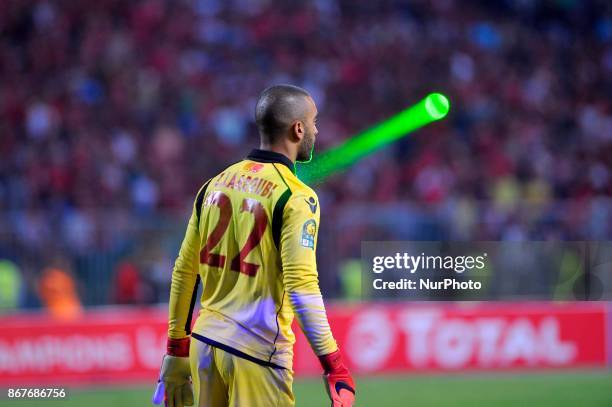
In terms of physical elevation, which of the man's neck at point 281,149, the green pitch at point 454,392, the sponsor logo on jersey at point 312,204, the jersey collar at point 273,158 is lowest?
the green pitch at point 454,392

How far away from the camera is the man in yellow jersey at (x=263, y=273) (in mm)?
4355

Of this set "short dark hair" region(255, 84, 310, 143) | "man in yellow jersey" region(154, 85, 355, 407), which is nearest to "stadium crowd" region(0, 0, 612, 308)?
"man in yellow jersey" region(154, 85, 355, 407)

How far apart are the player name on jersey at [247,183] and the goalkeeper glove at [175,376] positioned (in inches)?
32.1

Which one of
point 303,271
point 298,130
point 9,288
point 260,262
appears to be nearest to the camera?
point 303,271

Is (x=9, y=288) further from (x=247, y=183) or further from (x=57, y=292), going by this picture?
(x=247, y=183)

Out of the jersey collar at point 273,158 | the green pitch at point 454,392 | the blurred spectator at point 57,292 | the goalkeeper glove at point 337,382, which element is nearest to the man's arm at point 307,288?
the goalkeeper glove at point 337,382

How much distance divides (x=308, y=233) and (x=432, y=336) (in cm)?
847

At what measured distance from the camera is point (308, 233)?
435 centimetres

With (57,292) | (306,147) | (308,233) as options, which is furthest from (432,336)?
(308,233)

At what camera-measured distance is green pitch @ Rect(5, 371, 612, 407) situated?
10445mm

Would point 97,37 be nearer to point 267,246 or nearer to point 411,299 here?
point 411,299

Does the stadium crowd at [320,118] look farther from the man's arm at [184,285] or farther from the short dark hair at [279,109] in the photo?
the short dark hair at [279,109]

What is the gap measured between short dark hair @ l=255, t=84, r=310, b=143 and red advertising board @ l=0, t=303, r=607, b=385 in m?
7.90

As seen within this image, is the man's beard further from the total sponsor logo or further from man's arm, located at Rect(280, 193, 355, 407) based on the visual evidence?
the total sponsor logo
